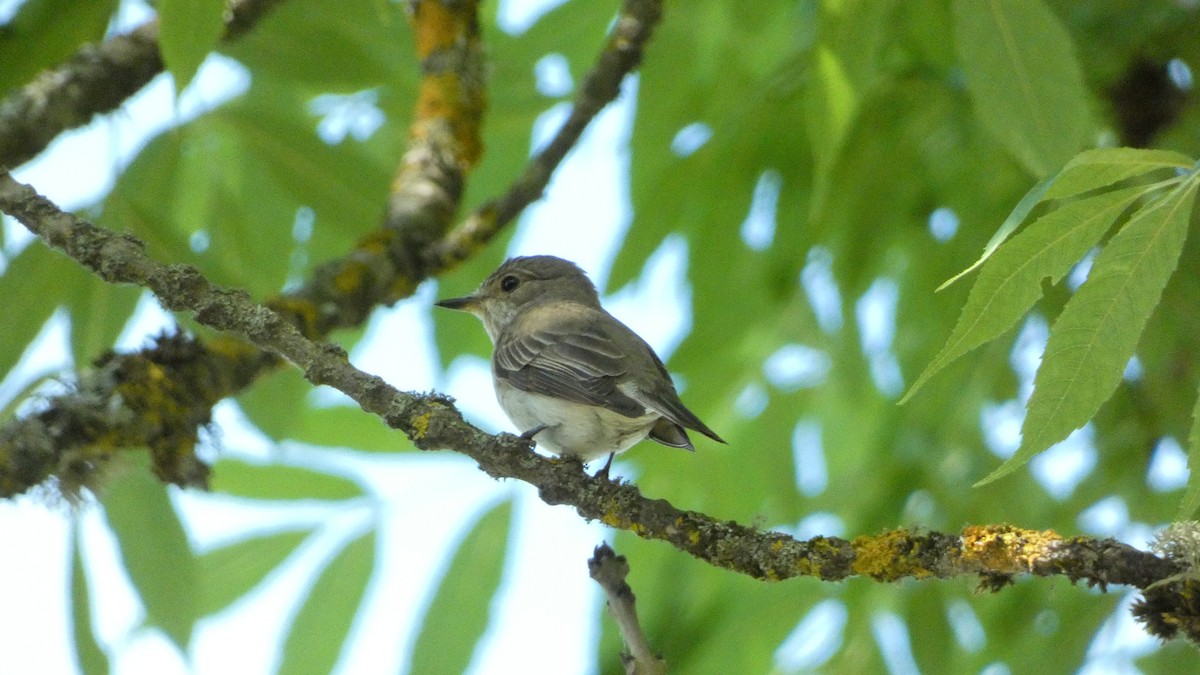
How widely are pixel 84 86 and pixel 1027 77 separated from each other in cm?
268

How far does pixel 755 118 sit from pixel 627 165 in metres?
0.60

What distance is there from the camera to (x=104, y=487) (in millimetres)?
3172

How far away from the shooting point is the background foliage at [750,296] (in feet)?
12.4

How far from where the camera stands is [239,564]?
4492 millimetres

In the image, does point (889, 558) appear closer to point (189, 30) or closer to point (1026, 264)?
point (1026, 264)

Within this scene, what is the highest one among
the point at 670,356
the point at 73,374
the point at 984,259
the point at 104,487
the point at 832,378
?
the point at 832,378

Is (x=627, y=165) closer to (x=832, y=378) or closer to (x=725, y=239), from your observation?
(x=725, y=239)

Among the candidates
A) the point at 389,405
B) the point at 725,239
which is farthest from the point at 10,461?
the point at 725,239

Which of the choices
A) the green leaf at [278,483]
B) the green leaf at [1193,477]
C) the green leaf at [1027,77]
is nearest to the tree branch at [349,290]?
the green leaf at [278,483]

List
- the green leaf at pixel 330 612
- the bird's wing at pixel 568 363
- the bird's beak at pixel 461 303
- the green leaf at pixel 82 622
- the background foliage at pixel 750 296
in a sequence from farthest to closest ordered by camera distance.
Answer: the bird's beak at pixel 461 303 → the green leaf at pixel 330 612 → the background foliage at pixel 750 296 → the bird's wing at pixel 568 363 → the green leaf at pixel 82 622

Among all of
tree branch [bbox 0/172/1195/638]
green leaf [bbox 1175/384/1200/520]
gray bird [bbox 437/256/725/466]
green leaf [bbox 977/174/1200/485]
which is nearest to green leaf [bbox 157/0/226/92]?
tree branch [bbox 0/172/1195/638]

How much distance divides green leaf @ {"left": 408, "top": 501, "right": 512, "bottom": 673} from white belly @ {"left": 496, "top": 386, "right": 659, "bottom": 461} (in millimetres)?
678

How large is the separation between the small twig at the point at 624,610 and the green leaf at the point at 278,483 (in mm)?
2477

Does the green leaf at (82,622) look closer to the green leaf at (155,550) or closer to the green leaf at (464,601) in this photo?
the green leaf at (155,550)
